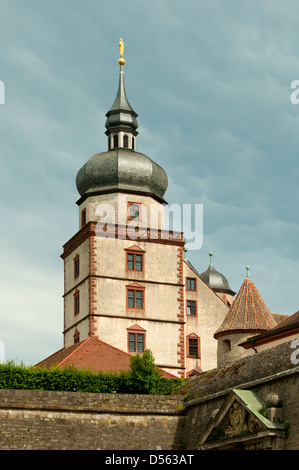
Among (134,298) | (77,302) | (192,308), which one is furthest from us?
(192,308)

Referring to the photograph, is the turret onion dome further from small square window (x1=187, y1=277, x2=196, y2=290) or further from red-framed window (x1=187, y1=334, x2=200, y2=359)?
red-framed window (x1=187, y1=334, x2=200, y2=359)

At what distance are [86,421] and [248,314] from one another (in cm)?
1798

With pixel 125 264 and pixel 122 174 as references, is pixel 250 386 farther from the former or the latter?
pixel 122 174

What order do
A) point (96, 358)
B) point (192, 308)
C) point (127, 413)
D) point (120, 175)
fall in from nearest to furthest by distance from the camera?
point (127, 413) → point (96, 358) → point (120, 175) → point (192, 308)

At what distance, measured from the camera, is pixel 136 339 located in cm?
6059

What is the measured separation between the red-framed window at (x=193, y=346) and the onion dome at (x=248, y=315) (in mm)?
13701

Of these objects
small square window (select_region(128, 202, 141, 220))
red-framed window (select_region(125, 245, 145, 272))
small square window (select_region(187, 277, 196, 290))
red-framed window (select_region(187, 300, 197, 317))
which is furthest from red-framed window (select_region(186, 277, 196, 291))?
small square window (select_region(128, 202, 141, 220))

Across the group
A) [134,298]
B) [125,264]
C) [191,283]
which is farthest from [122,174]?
[191,283]

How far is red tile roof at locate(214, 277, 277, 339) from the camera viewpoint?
164 feet

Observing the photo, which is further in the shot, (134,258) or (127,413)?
(134,258)

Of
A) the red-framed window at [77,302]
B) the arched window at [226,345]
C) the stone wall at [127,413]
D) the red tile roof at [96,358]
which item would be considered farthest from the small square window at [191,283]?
the stone wall at [127,413]

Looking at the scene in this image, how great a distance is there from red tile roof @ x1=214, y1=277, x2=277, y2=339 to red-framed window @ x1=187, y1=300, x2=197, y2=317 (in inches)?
574

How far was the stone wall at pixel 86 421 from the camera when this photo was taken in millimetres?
33406
